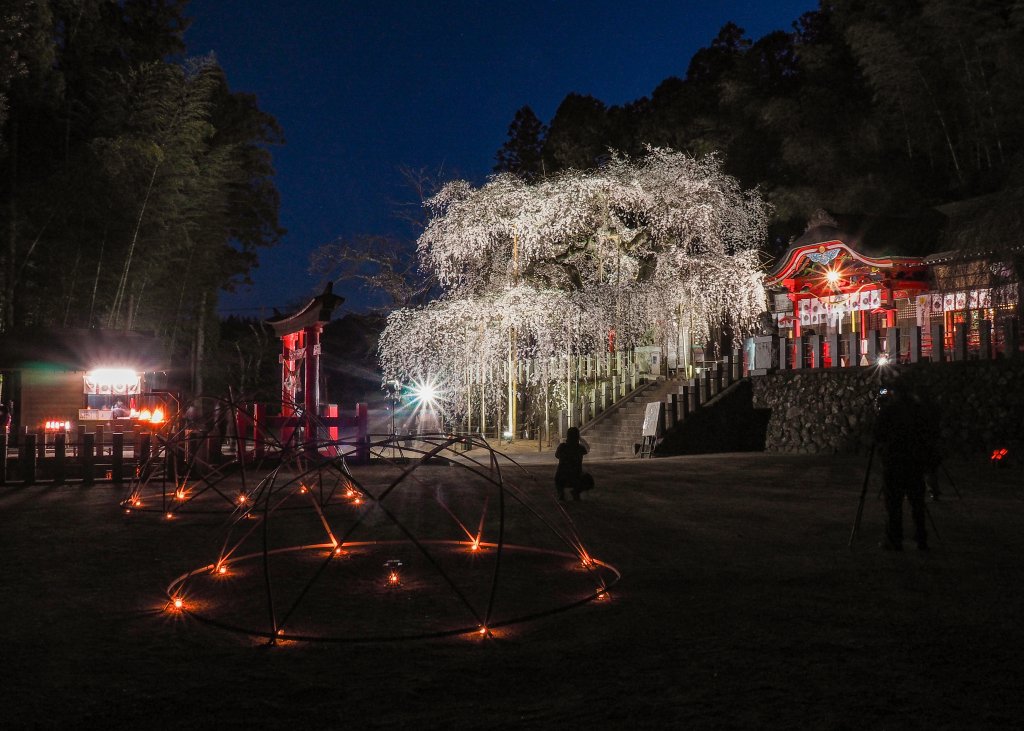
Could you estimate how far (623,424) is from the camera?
64.3 feet

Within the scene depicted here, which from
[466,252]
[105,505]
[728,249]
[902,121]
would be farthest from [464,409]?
[902,121]

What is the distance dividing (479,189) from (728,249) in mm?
7070

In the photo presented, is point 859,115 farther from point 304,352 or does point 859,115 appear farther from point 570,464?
point 570,464

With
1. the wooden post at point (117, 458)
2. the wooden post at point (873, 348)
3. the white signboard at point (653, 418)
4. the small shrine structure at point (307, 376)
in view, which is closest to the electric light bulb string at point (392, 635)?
the wooden post at point (117, 458)

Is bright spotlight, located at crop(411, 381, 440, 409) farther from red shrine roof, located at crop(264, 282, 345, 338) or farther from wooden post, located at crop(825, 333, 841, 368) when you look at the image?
wooden post, located at crop(825, 333, 841, 368)

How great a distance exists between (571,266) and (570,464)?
1194cm

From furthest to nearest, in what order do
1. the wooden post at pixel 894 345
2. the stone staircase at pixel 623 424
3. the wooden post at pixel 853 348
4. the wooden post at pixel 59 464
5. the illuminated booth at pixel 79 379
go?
the stone staircase at pixel 623 424
the illuminated booth at pixel 79 379
the wooden post at pixel 853 348
the wooden post at pixel 894 345
the wooden post at pixel 59 464

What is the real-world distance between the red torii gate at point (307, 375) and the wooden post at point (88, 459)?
102 inches

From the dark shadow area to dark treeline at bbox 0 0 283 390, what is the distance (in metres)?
13.3

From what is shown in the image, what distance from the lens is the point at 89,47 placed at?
21078 mm

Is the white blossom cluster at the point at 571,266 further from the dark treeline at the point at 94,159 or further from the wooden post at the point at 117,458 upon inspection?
the wooden post at the point at 117,458

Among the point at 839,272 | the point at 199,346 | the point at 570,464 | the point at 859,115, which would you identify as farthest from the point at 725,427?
the point at 199,346

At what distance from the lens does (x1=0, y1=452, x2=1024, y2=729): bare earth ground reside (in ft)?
12.0

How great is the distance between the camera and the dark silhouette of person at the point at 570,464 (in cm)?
1040
